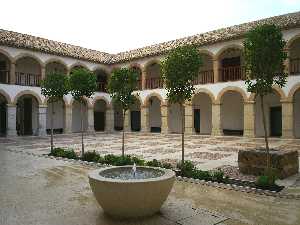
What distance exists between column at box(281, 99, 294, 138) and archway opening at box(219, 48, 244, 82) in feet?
12.4

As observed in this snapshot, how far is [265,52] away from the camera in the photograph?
251 inches

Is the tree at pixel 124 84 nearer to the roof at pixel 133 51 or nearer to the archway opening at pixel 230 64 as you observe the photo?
the roof at pixel 133 51

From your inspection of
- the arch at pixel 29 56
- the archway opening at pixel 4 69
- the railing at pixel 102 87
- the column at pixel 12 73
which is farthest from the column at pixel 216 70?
the archway opening at pixel 4 69

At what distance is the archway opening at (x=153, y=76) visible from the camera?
2348 cm

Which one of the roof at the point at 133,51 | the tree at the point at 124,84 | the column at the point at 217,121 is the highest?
the roof at the point at 133,51

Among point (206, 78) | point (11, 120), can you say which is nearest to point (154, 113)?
point (206, 78)

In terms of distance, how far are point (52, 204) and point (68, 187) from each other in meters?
1.24

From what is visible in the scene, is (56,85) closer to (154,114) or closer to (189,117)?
(189,117)

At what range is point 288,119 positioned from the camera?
16312 mm

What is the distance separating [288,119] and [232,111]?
475 cm

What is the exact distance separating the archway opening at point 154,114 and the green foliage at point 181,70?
55.8 ft

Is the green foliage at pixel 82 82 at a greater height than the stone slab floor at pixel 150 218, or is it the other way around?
the green foliage at pixel 82 82

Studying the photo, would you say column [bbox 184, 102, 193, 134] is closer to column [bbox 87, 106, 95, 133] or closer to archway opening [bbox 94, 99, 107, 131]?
column [bbox 87, 106, 95, 133]

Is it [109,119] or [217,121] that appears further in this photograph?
[109,119]
